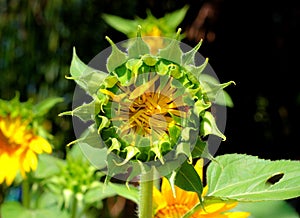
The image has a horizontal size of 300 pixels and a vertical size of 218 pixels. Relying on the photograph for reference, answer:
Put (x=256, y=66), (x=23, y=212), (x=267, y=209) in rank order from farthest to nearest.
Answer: (x=256, y=66), (x=23, y=212), (x=267, y=209)

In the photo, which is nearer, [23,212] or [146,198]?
[146,198]

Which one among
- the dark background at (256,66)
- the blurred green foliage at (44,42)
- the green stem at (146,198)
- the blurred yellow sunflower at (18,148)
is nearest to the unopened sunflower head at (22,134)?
the blurred yellow sunflower at (18,148)

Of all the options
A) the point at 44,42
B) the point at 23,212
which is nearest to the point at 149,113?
the point at 23,212

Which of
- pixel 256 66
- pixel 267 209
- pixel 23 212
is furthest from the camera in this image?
pixel 256 66

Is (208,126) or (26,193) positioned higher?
(208,126)

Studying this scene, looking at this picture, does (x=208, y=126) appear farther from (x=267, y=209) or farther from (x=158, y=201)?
(x=267, y=209)

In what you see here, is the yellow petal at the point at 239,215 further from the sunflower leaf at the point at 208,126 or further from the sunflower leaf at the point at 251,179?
the sunflower leaf at the point at 208,126

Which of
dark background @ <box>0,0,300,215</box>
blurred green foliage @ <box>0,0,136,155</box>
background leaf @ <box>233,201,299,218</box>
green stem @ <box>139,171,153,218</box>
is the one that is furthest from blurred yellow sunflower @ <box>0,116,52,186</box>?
blurred green foliage @ <box>0,0,136,155</box>
